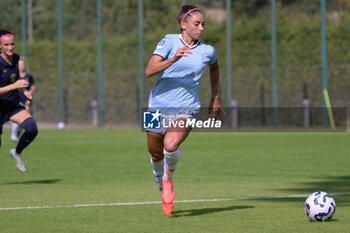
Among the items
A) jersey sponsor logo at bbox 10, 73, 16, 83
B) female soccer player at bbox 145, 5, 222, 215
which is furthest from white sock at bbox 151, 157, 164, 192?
jersey sponsor logo at bbox 10, 73, 16, 83

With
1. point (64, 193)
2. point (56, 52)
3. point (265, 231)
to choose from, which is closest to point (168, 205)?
point (265, 231)

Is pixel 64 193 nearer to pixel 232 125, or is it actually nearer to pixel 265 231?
pixel 265 231

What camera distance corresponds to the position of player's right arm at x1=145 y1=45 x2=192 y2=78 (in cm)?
761

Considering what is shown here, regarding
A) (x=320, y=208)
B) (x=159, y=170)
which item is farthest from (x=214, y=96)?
(x=320, y=208)

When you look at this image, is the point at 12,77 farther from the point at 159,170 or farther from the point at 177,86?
the point at 177,86

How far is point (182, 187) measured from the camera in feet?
36.5

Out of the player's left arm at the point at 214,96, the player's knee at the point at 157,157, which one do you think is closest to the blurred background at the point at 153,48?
the player's left arm at the point at 214,96

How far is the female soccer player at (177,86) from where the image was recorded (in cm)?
823

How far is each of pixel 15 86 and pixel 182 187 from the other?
9.39ft

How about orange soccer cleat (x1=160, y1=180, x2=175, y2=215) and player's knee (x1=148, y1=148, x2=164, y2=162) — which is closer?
orange soccer cleat (x1=160, y1=180, x2=175, y2=215)

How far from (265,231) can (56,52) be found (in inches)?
1292

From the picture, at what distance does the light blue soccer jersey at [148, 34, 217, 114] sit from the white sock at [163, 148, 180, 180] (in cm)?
53

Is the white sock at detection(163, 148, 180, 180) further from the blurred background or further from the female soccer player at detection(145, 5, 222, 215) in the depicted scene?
the blurred background

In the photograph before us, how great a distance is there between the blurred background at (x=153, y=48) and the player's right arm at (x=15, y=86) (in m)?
22.5
